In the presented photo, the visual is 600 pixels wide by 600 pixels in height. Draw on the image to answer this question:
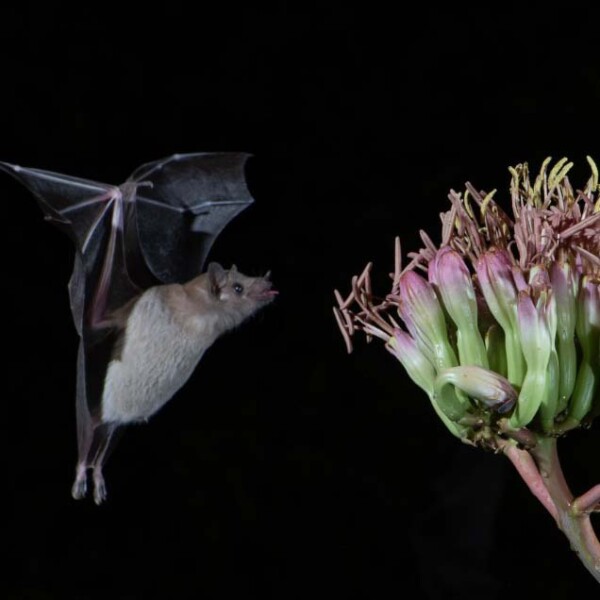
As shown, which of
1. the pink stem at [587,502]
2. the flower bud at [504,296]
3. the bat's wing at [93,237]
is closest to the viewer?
the pink stem at [587,502]

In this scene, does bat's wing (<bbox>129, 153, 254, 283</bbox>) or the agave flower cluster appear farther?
bat's wing (<bbox>129, 153, 254, 283</bbox>)

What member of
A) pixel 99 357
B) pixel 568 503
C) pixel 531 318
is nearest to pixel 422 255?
pixel 531 318

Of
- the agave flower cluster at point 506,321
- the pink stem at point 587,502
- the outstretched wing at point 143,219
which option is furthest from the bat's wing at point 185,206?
the pink stem at point 587,502

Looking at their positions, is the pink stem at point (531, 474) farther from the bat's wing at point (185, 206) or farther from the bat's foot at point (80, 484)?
the bat's wing at point (185, 206)

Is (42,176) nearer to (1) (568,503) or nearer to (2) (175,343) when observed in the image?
(2) (175,343)

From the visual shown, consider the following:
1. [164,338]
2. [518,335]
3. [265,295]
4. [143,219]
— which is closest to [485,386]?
[518,335]

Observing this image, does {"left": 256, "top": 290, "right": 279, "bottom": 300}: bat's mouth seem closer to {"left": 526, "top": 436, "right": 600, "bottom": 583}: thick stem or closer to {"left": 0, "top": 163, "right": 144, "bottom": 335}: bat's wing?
{"left": 0, "top": 163, "right": 144, "bottom": 335}: bat's wing

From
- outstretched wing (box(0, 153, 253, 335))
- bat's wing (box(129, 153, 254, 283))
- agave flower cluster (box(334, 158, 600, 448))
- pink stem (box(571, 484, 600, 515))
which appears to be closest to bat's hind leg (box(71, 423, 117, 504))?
outstretched wing (box(0, 153, 253, 335))

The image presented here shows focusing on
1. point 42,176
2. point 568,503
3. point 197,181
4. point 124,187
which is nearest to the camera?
point 568,503
